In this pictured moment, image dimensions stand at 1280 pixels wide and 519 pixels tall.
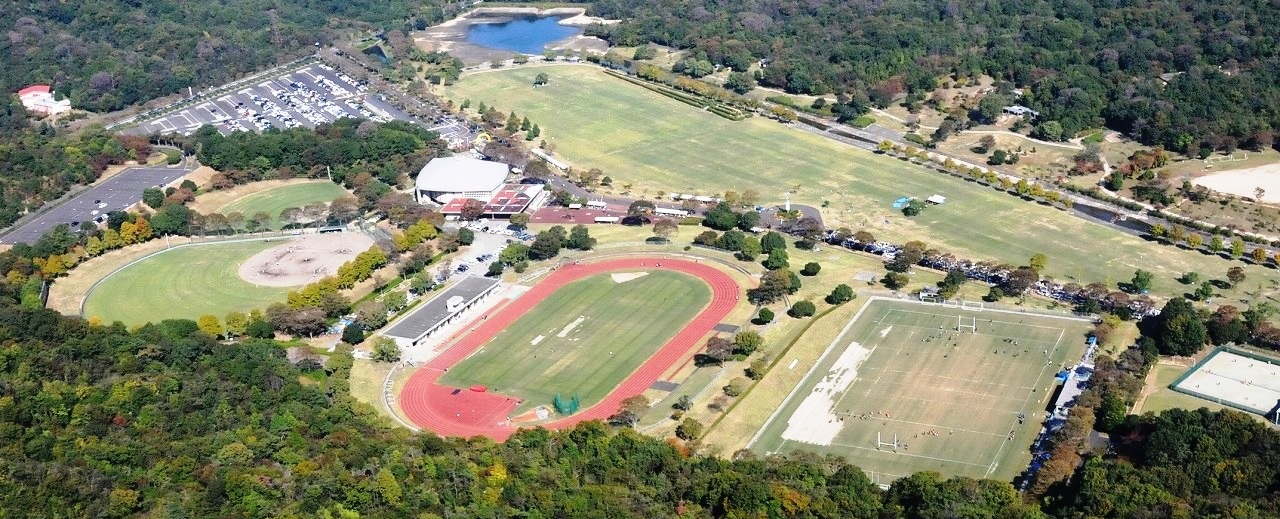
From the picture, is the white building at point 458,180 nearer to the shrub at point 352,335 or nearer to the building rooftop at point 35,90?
the shrub at point 352,335

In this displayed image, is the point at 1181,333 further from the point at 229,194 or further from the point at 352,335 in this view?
the point at 229,194

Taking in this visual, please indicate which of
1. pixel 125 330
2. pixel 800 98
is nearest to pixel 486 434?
pixel 125 330

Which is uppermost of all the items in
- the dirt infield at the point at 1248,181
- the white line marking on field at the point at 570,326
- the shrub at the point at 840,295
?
the shrub at the point at 840,295

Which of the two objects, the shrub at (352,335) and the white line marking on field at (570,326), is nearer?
the shrub at (352,335)

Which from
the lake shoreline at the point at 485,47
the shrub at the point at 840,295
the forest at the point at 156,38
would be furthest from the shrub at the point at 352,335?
the lake shoreline at the point at 485,47

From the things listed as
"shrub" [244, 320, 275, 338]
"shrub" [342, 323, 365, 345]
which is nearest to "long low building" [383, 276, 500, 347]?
"shrub" [342, 323, 365, 345]

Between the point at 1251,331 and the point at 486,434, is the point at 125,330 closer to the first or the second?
the point at 486,434
